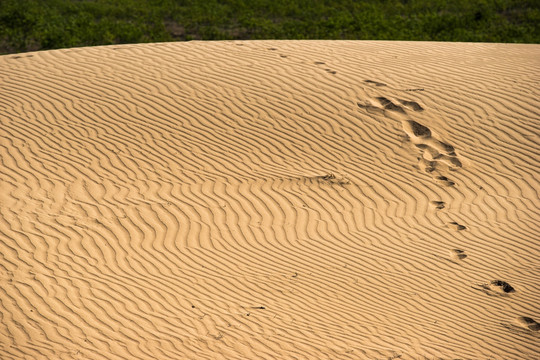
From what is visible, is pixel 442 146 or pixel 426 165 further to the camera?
pixel 442 146

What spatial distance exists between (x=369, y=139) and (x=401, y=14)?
51.7 feet

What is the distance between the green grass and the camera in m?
19.8

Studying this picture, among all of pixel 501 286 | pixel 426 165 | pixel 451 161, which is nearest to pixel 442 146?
pixel 451 161

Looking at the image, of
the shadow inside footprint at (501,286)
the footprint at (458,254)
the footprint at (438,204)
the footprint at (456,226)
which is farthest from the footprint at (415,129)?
the shadow inside footprint at (501,286)

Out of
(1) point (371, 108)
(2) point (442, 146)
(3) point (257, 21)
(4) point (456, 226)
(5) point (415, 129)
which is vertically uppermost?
(3) point (257, 21)

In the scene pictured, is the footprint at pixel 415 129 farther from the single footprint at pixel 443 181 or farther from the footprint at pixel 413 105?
the single footprint at pixel 443 181

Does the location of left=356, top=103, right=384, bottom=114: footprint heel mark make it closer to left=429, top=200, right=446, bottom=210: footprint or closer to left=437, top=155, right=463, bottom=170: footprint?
left=437, top=155, right=463, bottom=170: footprint

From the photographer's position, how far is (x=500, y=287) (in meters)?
6.95

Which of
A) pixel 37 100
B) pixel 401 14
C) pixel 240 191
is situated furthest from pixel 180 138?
pixel 401 14

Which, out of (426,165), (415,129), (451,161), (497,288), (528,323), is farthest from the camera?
(415,129)

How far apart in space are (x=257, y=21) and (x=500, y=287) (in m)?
17.1

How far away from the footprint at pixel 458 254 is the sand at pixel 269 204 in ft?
0.09

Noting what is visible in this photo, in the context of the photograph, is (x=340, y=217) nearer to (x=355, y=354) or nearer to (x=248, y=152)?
(x=248, y=152)

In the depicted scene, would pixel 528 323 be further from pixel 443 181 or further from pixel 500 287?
pixel 443 181
